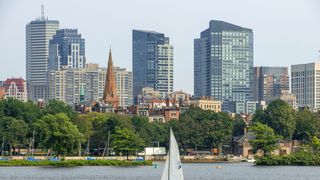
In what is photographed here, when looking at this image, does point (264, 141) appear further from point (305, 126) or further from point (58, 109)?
point (58, 109)

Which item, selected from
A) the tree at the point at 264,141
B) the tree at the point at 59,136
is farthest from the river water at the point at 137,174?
the tree at the point at 264,141

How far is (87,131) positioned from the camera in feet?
598

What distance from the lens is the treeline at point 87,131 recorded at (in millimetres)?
154500

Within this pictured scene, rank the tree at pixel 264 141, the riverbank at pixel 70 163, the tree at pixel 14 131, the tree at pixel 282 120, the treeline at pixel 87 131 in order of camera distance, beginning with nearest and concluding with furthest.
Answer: the riverbank at pixel 70 163 → the treeline at pixel 87 131 → the tree at pixel 264 141 → the tree at pixel 14 131 → the tree at pixel 282 120

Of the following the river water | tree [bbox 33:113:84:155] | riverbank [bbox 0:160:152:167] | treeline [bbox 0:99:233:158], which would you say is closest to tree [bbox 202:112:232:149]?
treeline [bbox 0:99:233:158]

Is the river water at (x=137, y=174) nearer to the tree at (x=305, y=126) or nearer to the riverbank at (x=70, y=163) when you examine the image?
the riverbank at (x=70, y=163)

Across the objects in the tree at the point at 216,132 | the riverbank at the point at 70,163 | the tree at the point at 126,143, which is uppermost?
the tree at the point at 216,132

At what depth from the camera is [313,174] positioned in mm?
122812

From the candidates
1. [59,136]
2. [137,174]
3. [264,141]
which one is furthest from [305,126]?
[137,174]

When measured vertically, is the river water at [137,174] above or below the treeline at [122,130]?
below

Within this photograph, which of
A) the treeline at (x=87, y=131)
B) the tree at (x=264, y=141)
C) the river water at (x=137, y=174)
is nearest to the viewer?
the river water at (x=137, y=174)

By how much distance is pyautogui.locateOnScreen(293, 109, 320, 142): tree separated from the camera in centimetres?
19575

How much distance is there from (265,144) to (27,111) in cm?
3971

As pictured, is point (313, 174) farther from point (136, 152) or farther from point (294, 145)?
point (294, 145)
